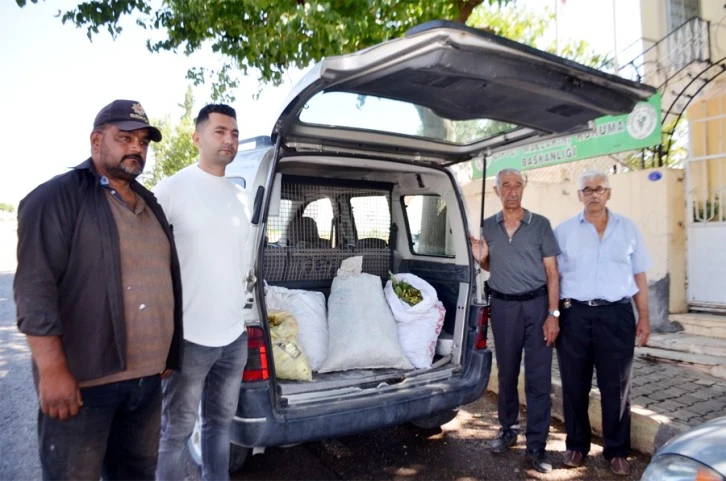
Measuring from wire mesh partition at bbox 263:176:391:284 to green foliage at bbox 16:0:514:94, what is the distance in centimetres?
175

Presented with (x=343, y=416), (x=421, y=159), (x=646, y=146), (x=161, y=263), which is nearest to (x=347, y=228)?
(x=421, y=159)

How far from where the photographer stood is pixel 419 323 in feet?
12.0

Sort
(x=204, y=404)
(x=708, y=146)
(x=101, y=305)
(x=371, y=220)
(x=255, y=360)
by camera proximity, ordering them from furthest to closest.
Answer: (x=708, y=146), (x=371, y=220), (x=255, y=360), (x=204, y=404), (x=101, y=305)

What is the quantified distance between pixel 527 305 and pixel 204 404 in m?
2.07

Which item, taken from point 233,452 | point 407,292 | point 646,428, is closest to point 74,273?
point 233,452

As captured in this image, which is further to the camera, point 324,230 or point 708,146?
point 708,146

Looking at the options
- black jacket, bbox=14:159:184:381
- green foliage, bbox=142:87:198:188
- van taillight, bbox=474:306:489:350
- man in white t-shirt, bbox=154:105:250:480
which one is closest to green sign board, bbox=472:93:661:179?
van taillight, bbox=474:306:489:350

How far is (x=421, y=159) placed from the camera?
375 cm

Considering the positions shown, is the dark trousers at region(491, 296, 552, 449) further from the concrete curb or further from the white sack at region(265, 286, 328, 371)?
the white sack at region(265, 286, 328, 371)

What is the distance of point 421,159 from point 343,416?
1856mm

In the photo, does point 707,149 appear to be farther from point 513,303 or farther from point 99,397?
point 99,397

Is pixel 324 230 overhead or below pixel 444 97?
below

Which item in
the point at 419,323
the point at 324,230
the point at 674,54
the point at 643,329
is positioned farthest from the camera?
the point at 674,54

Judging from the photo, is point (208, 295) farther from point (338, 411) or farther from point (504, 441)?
point (504, 441)
